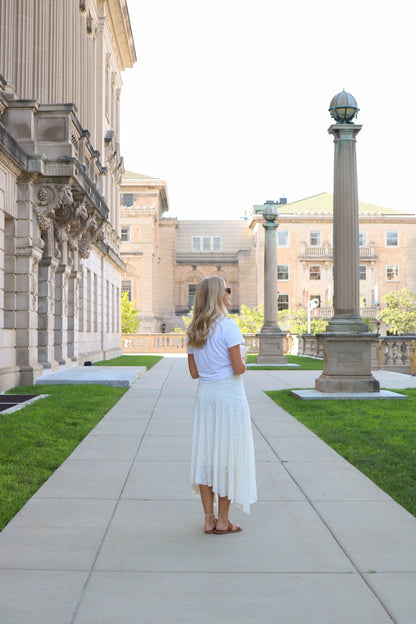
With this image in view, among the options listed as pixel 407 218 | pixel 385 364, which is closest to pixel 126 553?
pixel 385 364

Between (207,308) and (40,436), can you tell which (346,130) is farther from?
(207,308)

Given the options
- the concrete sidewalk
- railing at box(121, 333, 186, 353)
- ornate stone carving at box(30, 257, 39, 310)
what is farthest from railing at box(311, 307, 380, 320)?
the concrete sidewalk

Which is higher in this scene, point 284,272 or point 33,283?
point 284,272

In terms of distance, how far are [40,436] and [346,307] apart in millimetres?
7549

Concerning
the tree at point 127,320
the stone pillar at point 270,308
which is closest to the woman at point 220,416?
the stone pillar at point 270,308

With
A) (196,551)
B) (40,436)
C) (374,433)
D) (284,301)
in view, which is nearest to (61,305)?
(40,436)

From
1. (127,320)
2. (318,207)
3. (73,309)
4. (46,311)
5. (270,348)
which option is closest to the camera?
(46,311)

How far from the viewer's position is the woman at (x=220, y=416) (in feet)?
16.7

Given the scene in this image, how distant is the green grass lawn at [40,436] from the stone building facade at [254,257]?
53627mm

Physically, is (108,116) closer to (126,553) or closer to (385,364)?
(385,364)

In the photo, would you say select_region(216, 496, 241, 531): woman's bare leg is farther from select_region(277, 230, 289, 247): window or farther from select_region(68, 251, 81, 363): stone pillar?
select_region(277, 230, 289, 247): window

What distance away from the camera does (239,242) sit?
80.4m

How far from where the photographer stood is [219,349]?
17.0 ft

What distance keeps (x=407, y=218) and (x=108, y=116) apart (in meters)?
44.5
